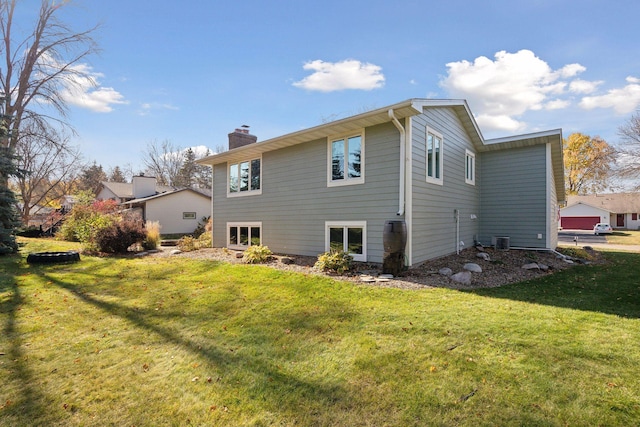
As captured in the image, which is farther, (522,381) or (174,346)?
(174,346)

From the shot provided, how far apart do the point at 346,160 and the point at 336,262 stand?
3011mm

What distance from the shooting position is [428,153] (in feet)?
27.5

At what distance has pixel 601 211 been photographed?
3450 cm

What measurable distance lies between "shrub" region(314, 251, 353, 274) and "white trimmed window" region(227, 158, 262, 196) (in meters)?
4.80

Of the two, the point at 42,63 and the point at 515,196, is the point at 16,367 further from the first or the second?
the point at 42,63

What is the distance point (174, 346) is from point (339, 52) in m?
11.4

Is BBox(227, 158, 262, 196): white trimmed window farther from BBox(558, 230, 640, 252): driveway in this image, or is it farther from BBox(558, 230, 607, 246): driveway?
BBox(558, 230, 607, 246): driveway

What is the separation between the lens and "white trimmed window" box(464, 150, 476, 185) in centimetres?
1091

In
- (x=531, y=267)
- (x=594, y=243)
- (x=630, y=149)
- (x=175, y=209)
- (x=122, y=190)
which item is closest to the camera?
(x=531, y=267)

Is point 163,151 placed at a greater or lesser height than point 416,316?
greater

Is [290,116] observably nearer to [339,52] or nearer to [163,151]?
[339,52]

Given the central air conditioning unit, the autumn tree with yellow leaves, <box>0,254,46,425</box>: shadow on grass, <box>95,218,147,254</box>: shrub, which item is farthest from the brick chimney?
the autumn tree with yellow leaves

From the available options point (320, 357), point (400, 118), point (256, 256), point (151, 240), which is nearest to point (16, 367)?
point (320, 357)

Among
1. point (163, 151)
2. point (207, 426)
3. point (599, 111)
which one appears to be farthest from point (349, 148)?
point (163, 151)
